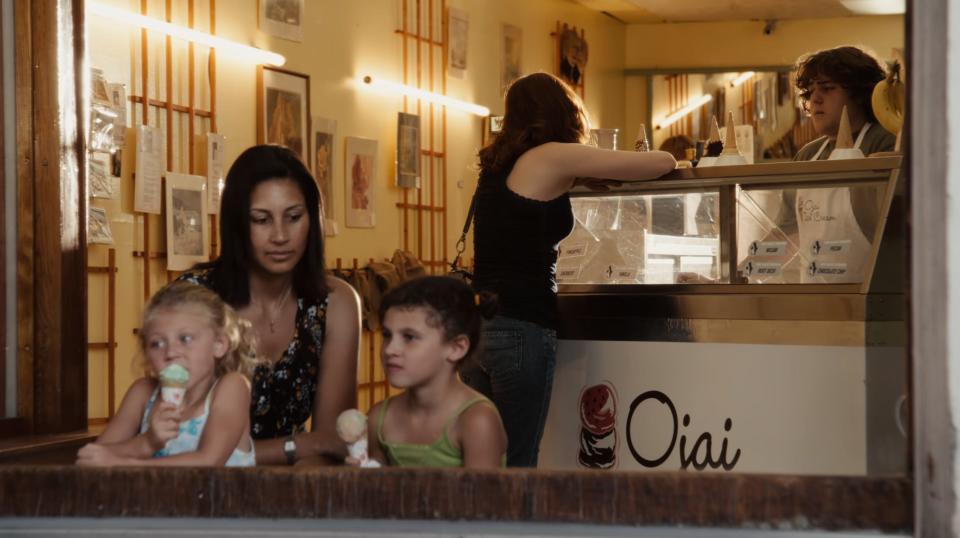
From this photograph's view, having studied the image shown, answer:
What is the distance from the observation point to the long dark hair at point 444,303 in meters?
2.71

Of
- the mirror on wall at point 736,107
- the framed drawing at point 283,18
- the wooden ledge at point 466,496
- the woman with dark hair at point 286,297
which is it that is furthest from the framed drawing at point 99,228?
the mirror on wall at point 736,107

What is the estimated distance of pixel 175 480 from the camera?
1.69m

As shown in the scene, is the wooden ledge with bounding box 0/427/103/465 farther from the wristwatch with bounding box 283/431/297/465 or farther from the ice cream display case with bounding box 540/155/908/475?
the ice cream display case with bounding box 540/155/908/475

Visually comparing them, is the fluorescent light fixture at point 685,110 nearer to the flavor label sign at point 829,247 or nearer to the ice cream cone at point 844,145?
the ice cream cone at point 844,145

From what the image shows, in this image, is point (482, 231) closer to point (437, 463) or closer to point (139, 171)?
point (437, 463)

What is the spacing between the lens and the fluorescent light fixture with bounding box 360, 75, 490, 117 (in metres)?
7.71

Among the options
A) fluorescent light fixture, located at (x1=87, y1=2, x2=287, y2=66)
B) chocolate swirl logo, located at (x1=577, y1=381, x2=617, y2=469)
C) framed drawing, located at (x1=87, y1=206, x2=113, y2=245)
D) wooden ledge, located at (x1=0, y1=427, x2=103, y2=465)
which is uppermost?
fluorescent light fixture, located at (x1=87, y1=2, x2=287, y2=66)

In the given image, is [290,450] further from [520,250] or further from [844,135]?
[844,135]

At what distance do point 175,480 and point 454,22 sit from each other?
7237 millimetres

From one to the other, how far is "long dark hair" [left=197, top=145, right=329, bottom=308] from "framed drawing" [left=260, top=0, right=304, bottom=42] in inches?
163

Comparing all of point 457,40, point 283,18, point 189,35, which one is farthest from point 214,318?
point 457,40

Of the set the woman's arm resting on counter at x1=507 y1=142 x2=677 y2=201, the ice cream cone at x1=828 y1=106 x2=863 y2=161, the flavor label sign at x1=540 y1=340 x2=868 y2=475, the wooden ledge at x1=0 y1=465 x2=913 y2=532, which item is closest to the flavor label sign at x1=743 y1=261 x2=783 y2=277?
the flavor label sign at x1=540 y1=340 x2=868 y2=475

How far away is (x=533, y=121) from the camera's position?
143 inches

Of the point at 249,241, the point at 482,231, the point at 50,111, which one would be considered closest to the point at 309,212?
the point at 249,241
